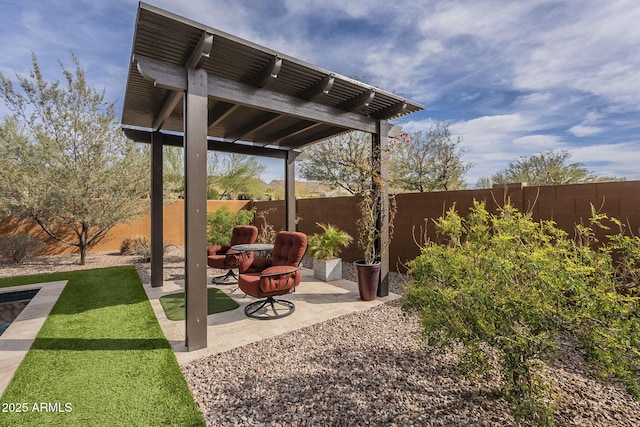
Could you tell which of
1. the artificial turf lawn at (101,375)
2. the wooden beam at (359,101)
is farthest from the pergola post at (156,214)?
the wooden beam at (359,101)

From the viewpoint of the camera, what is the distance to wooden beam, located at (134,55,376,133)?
2770 mm

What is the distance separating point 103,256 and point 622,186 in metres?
11.7

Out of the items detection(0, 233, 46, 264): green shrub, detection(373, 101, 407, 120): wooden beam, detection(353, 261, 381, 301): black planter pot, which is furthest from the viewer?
detection(0, 233, 46, 264): green shrub

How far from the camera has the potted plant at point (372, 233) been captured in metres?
4.47

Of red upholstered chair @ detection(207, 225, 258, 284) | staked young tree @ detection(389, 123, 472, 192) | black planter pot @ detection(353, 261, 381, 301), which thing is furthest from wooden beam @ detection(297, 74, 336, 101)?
staked young tree @ detection(389, 123, 472, 192)

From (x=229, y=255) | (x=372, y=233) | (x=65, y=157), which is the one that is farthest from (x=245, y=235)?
(x=65, y=157)

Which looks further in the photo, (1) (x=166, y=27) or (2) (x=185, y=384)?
(1) (x=166, y=27)

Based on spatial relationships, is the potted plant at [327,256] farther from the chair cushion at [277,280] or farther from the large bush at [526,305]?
the large bush at [526,305]

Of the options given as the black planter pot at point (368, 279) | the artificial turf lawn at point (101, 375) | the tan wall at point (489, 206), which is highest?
the tan wall at point (489, 206)

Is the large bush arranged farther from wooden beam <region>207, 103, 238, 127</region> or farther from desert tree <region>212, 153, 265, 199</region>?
desert tree <region>212, 153, 265, 199</region>

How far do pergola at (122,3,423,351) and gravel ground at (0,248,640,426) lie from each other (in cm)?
80

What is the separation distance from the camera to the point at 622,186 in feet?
11.4

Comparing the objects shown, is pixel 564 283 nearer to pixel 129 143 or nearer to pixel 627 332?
pixel 627 332

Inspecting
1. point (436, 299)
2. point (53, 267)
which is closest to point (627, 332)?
point (436, 299)
